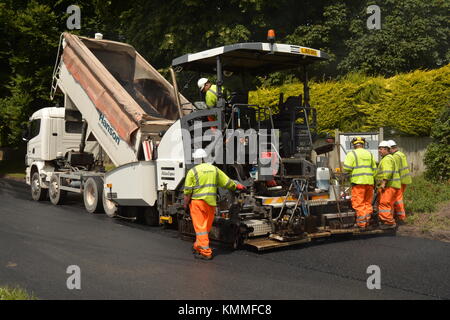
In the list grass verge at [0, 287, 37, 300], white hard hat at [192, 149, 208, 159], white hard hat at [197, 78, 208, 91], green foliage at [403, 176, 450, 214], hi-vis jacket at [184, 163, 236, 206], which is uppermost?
white hard hat at [197, 78, 208, 91]

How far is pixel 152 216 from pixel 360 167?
381 centimetres

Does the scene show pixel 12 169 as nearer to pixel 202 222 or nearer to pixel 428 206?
pixel 202 222

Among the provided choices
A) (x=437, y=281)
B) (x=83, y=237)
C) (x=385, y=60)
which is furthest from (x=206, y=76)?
(x=385, y=60)

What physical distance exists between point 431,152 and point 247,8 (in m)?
8.59

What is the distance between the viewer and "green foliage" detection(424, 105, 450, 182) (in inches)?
447

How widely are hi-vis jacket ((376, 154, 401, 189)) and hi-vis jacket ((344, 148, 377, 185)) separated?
41 cm

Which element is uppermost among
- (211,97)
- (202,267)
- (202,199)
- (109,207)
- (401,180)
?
(211,97)

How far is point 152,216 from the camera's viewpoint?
9.45m

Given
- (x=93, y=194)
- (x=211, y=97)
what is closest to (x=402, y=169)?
(x=211, y=97)
